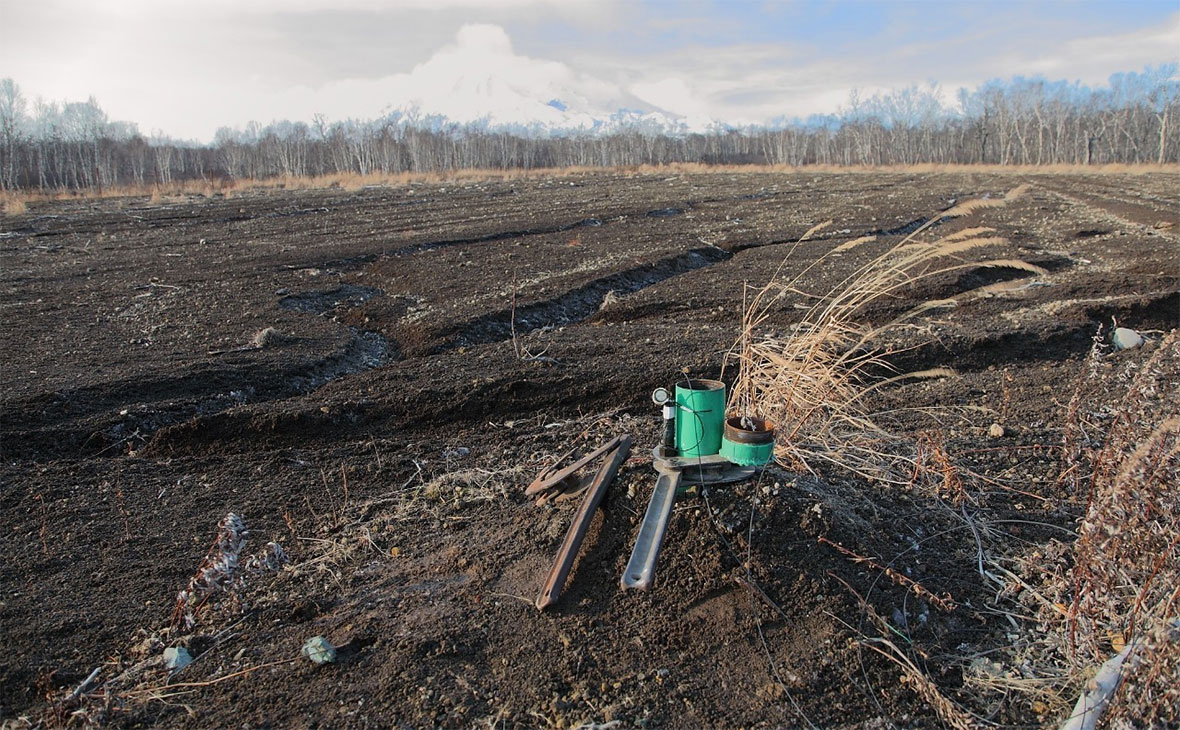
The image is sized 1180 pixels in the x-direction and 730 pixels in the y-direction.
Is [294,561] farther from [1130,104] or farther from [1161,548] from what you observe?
[1130,104]

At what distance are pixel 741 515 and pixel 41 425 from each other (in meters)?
4.91

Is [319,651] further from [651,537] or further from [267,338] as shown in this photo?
[267,338]

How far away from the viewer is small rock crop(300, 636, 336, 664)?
2437 mm

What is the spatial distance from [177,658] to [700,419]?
2.10 m

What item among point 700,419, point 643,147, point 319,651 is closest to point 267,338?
point 319,651

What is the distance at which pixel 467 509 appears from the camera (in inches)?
137

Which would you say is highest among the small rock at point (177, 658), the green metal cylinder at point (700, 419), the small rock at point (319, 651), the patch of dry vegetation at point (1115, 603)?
the green metal cylinder at point (700, 419)

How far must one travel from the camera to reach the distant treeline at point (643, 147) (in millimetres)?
49938

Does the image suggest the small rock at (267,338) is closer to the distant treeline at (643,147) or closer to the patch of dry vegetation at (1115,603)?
the patch of dry vegetation at (1115,603)

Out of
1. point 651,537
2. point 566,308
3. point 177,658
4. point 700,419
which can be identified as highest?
point 700,419

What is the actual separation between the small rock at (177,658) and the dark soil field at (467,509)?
0.13ft

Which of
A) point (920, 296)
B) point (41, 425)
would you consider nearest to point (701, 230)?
point (920, 296)

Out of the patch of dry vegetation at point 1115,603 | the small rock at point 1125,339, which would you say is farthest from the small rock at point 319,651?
the small rock at point 1125,339

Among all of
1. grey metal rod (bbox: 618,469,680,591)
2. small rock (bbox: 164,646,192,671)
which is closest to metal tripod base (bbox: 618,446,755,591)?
grey metal rod (bbox: 618,469,680,591)
